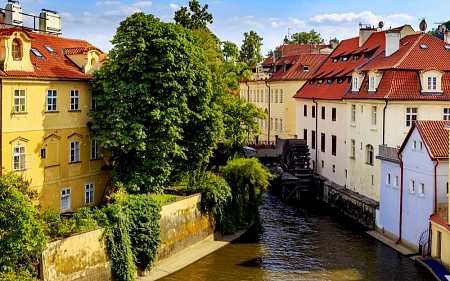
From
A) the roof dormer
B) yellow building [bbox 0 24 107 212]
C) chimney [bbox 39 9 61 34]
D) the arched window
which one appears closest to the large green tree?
yellow building [bbox 0 24 107 212]

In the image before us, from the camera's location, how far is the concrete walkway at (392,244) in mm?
29741

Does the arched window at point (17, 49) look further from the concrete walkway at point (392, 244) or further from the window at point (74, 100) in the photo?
the concrete walkway at point (392, 244)

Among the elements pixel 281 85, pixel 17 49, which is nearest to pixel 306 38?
pixel 281 85

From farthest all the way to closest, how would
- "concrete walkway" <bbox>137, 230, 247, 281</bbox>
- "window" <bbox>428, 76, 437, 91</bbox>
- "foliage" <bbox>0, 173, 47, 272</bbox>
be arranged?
"window" <bbox>428, 76, 437, 91</bbox>
"concrete walkway" <bbox>137, 230, 247, 281</bbox>
"foliage" <bbox>0, 173, 47, 272</bbox>

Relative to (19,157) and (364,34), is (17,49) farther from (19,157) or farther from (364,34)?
(364,34)

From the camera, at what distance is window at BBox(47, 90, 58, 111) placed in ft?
92.2

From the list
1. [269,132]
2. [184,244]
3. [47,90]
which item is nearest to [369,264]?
[184,244]

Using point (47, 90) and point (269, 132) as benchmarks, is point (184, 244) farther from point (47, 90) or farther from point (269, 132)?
point (269, 132)

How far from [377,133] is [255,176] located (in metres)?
7.73

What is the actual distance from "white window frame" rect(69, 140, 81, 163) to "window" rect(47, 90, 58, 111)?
6.65 feet

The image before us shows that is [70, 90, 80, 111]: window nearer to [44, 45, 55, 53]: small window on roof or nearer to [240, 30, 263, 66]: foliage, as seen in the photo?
[44, 45, 55, 53]: small window on roof

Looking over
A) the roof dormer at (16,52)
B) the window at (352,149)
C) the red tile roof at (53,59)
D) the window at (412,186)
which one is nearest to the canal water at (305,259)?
A: the window at (412,186)

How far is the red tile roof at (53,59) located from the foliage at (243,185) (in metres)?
9.53

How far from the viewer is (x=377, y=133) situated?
36.9m
